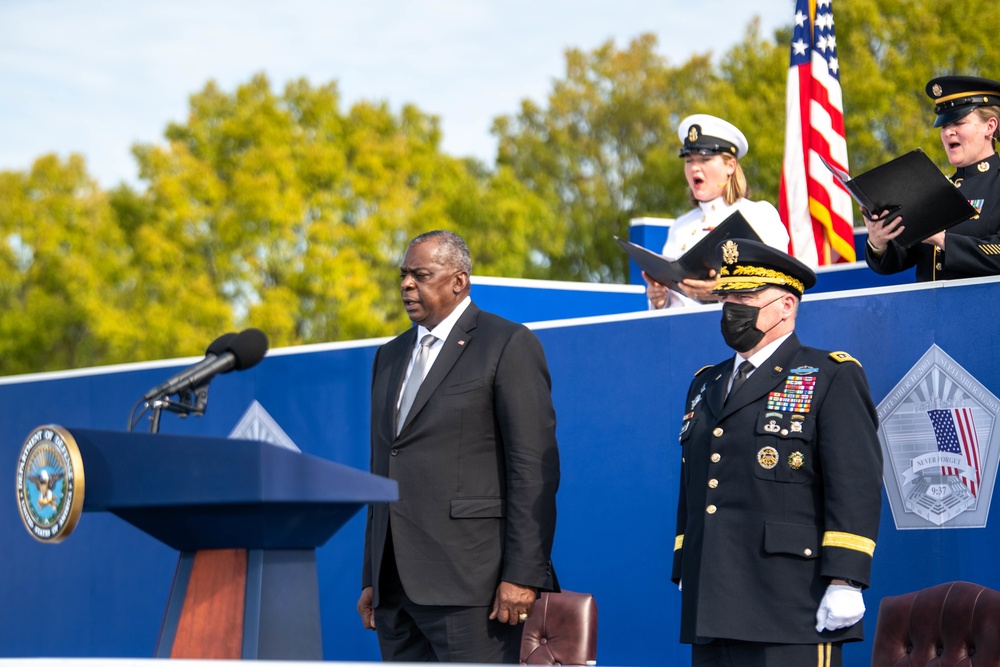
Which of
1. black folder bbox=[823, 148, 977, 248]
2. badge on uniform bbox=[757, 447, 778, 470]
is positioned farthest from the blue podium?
black folder bbox=[823, 148, 977, 248]

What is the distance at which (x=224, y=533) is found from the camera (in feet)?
9.93

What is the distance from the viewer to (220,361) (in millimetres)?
4266

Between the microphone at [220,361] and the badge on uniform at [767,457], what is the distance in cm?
157

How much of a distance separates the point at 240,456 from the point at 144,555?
570 centimetres

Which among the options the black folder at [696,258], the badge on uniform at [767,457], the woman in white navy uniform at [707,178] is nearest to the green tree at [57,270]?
the woman in white navy uniform at [707,178]

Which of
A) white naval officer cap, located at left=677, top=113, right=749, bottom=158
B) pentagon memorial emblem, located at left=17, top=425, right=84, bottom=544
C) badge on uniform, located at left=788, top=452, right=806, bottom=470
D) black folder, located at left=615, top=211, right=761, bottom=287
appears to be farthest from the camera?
white naval officer cap, located at left=677, top=113, right=749, bottom=158

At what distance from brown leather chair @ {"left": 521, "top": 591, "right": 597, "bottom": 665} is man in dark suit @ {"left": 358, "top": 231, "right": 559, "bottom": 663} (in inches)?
31.2

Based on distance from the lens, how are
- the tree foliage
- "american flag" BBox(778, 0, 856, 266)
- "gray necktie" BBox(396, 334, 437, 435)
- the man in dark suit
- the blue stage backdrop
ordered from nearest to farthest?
1. the man in dark suit
2. "gray necktie" BBox(396, 334, 437, 435)
3. the blue stage backdrop
4. "american flag" BBox(778, 0, 856, 266)
5. the tree foliage

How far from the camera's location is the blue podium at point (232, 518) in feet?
9.07

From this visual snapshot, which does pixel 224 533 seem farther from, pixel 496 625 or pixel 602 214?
pixel 602 214

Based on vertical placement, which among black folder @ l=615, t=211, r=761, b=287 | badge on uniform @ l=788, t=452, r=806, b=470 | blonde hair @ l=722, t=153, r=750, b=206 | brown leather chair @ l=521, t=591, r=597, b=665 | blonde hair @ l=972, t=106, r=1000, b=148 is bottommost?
brown leather chair @ l=521, t=591, r=597, b=665

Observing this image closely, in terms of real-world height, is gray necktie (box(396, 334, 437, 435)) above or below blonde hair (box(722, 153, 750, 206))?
below

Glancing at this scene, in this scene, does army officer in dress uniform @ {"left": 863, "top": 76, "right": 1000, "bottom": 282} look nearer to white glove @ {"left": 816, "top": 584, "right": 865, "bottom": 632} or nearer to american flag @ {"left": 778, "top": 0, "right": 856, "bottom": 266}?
white glove @ {"left": 816, "top": 584, "right": 865, "bottom": 632}

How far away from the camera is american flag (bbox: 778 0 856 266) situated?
1100cm
